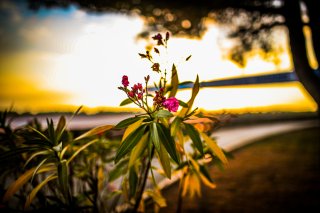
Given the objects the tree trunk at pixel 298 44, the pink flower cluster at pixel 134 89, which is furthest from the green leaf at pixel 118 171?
the tree trunk at pixel 298 44

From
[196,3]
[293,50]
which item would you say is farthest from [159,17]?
[293,50]

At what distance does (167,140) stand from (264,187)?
1.66m

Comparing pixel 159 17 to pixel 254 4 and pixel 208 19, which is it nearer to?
pixel 208 19

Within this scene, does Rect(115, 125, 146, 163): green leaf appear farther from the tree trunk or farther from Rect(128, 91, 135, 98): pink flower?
the tree trunk

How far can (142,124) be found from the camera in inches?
38.9

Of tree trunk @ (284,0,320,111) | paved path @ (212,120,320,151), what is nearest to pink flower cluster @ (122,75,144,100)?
tree trunk @ (284,0,320,111)

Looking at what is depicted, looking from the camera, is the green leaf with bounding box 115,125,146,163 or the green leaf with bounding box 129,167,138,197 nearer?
the green leaf with bounding box 115,125,146,163

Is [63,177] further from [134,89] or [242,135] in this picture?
[242,135]

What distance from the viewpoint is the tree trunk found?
9.57 feet

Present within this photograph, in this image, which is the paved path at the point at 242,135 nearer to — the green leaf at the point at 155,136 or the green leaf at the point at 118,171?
the green leaf at the point at 118,171

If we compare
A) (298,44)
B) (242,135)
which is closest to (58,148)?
(298,44)

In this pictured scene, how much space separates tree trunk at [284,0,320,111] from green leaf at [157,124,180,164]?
2.58 m

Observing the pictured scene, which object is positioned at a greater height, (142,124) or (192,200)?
(142,124)

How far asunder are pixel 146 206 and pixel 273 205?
38.5 inches
